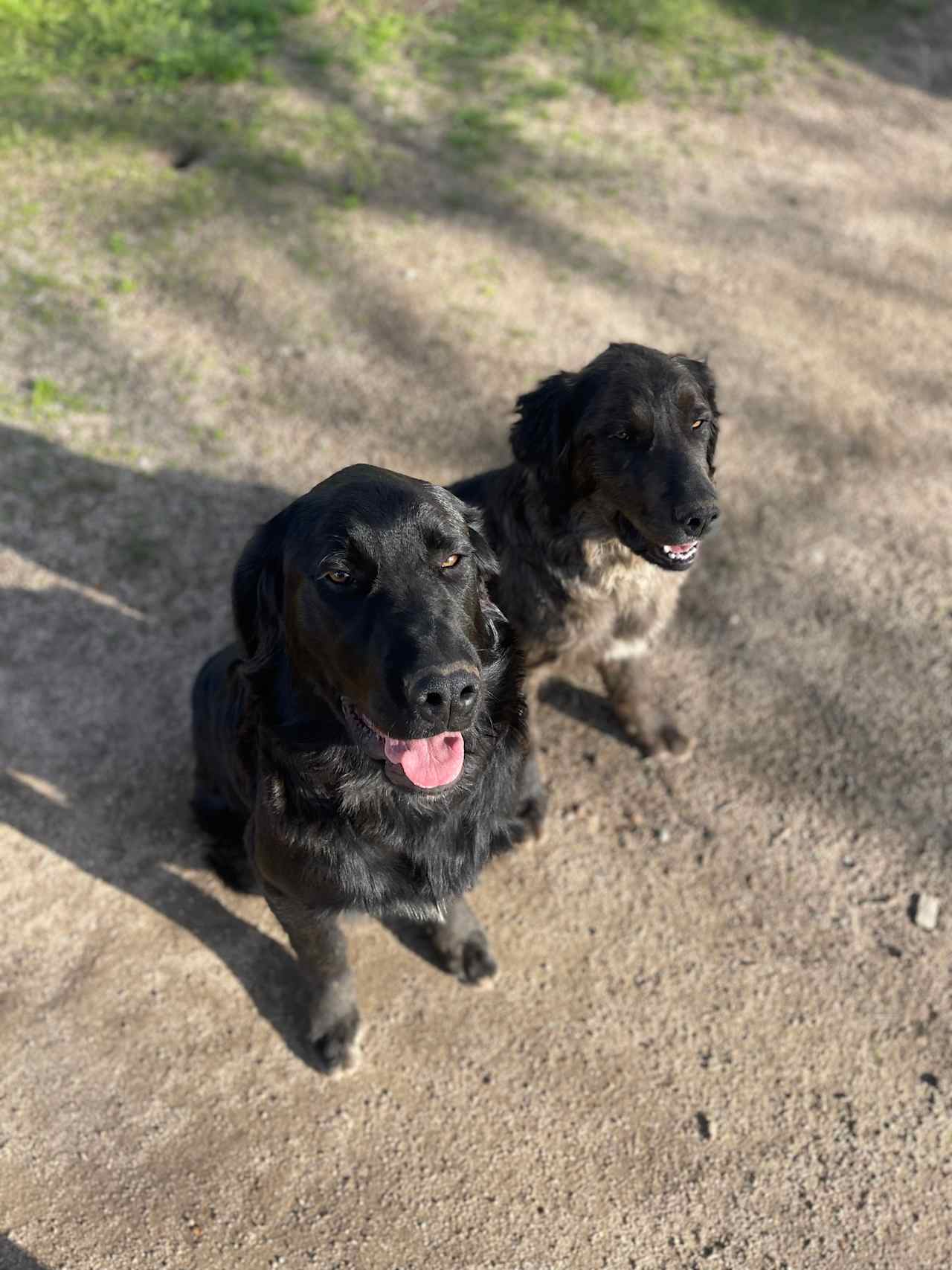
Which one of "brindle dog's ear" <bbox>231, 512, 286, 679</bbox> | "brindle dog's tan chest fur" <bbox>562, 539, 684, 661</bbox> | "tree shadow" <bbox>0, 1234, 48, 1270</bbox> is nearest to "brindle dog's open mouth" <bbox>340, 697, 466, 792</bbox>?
"brindle dog's ear" <bbox>231, 512, 286, 679</bbox>

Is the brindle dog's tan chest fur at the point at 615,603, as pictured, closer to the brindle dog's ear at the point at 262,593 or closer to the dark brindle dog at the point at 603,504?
the dark brindle dog at the point at 603,504

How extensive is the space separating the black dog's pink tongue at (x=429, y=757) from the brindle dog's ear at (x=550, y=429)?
1.37m

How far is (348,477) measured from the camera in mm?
2670

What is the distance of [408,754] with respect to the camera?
2.58m

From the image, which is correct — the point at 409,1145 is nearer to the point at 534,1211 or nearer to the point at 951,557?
the point at 534,1211

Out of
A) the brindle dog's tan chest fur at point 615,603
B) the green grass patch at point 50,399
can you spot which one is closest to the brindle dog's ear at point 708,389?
the brindle dog's tan chest fur at point 615,603

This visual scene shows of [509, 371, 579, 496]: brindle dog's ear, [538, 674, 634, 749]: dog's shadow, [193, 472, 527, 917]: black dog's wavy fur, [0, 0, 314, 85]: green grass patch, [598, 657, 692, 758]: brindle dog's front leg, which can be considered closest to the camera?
[193, 472, 527, 917]: black dog's wavy fur

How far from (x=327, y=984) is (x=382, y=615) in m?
1.61

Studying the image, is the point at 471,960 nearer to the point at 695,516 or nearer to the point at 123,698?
the point at 695,516

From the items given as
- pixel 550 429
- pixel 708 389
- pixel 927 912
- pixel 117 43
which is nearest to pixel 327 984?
pixel 550 429

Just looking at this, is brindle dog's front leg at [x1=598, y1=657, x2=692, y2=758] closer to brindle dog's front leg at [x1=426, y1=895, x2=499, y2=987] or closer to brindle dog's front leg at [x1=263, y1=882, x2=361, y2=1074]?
brindle dog's front leg at [x1=426, y1=895, x2=499, y2=987]

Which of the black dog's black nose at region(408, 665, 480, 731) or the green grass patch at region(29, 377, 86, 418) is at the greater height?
the black dog's black nose at region(408, 665, 480, 731)

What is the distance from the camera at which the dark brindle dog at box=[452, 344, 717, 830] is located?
133 inches

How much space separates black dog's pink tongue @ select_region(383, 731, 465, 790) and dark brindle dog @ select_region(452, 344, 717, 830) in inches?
26.0
